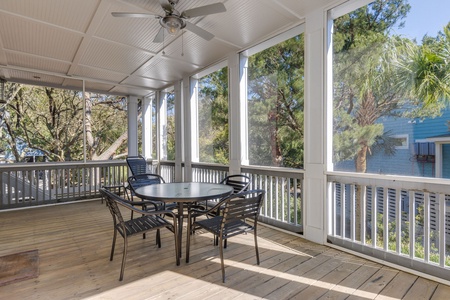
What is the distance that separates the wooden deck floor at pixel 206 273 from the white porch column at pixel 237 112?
1.44 m

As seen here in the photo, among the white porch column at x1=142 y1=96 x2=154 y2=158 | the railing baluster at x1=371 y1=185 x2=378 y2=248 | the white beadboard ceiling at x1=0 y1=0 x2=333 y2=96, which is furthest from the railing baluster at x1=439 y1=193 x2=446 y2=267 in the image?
the white porch column at x1=142 y1=96 x2=154 y2=158

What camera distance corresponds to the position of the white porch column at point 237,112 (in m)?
4.23

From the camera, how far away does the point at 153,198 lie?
2.42m

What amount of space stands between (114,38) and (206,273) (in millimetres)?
3588

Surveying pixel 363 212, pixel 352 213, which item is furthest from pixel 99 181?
pixel 363 212

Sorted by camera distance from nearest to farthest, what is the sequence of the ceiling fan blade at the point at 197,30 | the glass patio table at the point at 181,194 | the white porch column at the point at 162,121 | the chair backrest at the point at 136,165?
the glass patio table at the point at 181,194, the ceiling fan blade at the point at 197,30, the chair backrest at the point at 136,165, the white porch column at the point at 162,121

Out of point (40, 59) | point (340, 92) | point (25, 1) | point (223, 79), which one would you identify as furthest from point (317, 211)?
point (40, 59)

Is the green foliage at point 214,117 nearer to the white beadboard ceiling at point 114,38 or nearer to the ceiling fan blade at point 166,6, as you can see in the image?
the white beadboard ceiling at point 114,38

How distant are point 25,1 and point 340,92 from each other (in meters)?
3.90

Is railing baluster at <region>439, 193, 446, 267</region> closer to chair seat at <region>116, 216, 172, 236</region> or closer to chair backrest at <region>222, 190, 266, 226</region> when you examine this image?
chair backrest at <region>222, 190, 266, 226</region>

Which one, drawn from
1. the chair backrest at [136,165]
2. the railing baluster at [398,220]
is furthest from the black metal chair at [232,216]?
the chair backrest at [136,165]

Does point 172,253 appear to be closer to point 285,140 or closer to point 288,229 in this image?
point 288,229

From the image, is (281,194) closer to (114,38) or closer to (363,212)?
(363,212)

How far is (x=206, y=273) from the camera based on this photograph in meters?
2.33
